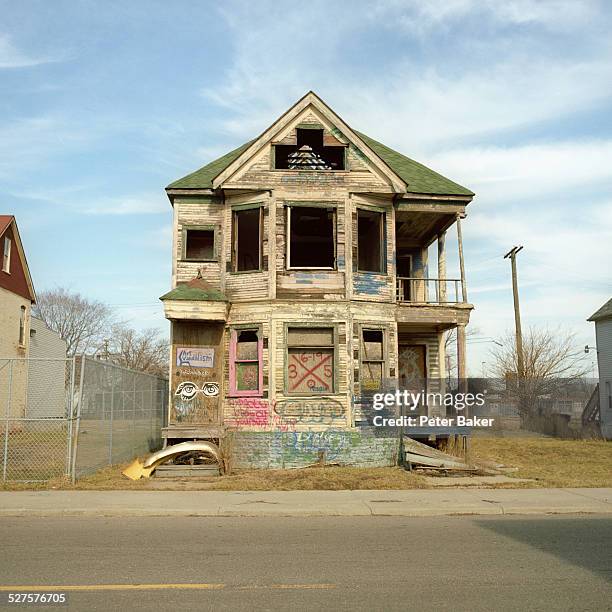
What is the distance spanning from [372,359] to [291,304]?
2647 millimetres

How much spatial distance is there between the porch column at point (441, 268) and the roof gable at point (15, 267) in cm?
2112

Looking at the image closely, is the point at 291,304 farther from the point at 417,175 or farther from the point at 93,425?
the point at 417,175

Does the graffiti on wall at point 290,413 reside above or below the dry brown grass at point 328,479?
above

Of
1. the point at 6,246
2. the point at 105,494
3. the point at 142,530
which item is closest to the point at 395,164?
the point at 105,494

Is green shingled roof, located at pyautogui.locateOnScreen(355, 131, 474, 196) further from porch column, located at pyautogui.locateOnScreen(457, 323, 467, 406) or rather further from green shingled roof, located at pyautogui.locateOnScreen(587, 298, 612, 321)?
green shingled roof, located at pyautogui.locateOnScreen(587, 298, 612, 321)

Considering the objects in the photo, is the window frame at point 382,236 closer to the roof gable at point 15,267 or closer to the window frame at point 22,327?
the roof gable at point 15,267

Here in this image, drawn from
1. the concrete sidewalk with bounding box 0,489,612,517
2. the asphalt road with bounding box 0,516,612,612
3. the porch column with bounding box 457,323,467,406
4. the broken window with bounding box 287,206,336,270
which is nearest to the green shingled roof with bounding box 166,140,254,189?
the broken window with bounding box 287,206,336,270

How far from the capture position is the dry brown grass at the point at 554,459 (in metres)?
14.7

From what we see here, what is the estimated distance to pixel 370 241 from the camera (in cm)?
1919

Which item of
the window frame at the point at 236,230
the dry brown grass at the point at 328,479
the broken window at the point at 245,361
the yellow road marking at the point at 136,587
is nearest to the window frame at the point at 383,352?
the dry brown grass at the point at 328,479

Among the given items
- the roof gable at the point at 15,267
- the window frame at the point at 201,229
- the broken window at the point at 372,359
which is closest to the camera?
the broken window at the point at 372,359

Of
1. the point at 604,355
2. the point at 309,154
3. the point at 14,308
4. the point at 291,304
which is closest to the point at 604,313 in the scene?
the point at 604,355

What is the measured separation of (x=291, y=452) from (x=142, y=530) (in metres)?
7.33

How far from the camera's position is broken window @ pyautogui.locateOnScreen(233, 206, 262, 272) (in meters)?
18.2
